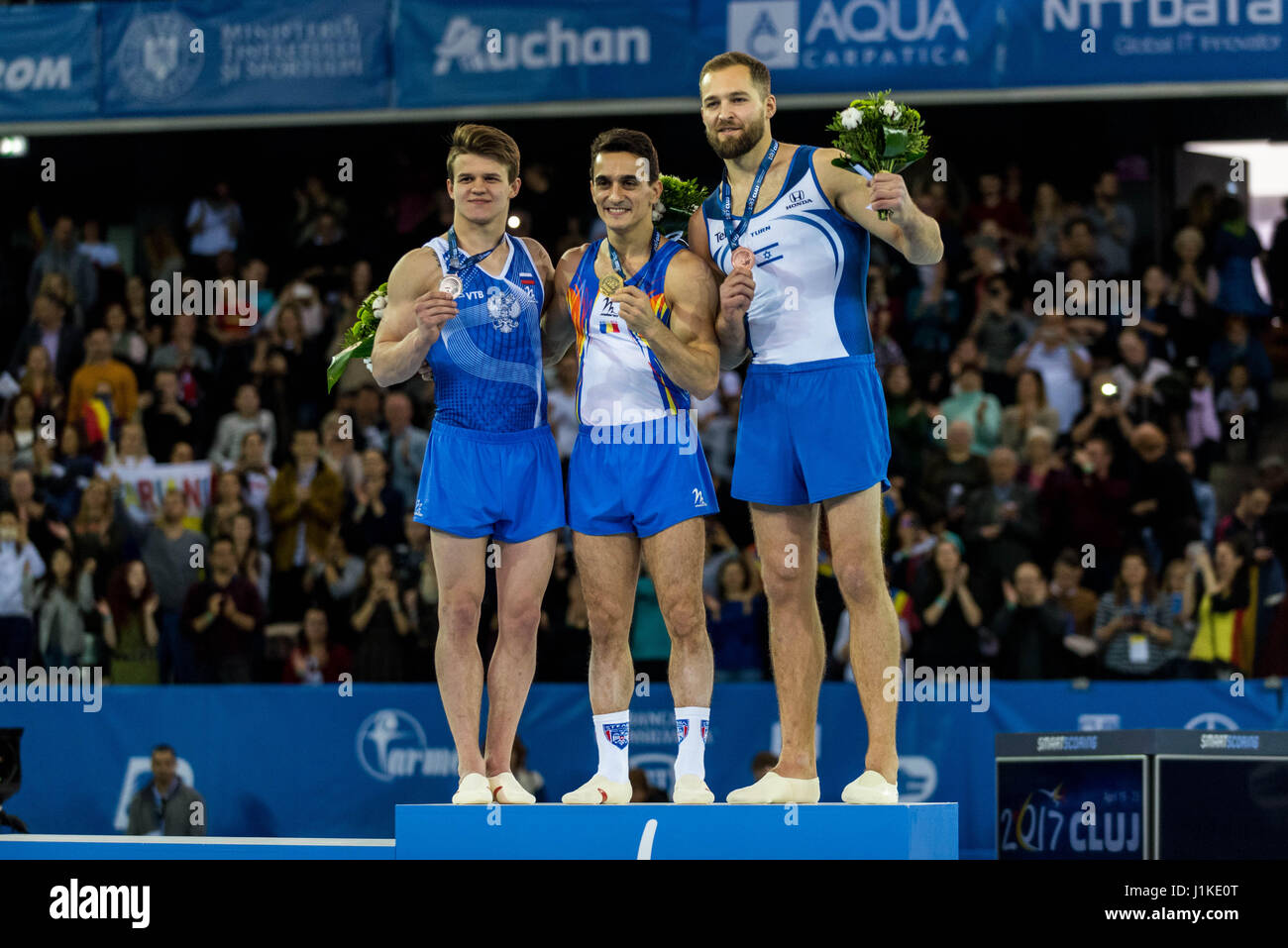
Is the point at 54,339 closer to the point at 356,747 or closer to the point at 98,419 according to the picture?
the point at 98,419

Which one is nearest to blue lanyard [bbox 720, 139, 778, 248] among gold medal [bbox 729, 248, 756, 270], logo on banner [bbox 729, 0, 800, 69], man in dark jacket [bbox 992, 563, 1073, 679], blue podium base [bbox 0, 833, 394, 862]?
gold medal [bbox 729, 248, 756, 270]

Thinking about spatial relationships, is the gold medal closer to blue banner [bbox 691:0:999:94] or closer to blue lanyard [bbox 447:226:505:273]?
blue lanyard [bbox 447:226:505:273]

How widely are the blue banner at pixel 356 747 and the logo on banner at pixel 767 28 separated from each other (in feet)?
16.4

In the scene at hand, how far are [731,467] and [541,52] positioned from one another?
12.8 feet

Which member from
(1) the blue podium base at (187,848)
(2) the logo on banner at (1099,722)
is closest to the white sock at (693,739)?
(1) the blue podium base at (187,848)

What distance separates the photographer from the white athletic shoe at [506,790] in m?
7.17

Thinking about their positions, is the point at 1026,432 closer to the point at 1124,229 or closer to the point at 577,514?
the point at 1124,229

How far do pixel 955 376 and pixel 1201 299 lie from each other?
2.58 m

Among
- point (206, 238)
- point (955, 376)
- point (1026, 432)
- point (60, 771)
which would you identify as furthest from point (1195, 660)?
point (206, 238)

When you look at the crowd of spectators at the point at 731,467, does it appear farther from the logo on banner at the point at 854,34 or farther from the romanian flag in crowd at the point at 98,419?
the logo on banner at the point at 854,34

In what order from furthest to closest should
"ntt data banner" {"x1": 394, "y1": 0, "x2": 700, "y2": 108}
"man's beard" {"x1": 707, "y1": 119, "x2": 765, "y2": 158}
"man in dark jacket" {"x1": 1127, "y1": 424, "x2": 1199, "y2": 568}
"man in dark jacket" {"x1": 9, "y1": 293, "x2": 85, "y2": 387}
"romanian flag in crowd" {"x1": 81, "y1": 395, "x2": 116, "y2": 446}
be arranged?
"man in dark jacket" {"x1": 9, "y1": 293, "x2": 85, "y2": 387}, "romanian flag in crowd" {"x1": 81, "y1": 395, "x2": 116, "y2": 446}, "ntt data banner" {"x1": 394, "y1": 0, "x2": 700, "y2": 108}, "man in dark jacket" {"x1": 1127, "y1": 424, "x2": 1199, "y2": 568}, "man's beard" {"x1": 707, "y1": 119, "x2": 765, "y2": 158}

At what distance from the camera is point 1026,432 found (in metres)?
14.1

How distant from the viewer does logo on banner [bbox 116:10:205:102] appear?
14.2m

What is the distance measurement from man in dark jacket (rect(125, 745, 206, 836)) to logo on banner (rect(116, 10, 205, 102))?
5.68 m
